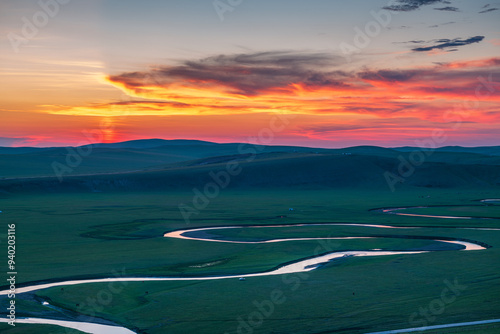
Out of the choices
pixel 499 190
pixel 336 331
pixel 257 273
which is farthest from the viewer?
pixel 499 190

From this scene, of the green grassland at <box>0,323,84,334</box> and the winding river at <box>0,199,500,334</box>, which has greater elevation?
the winding river at <box>0,199,500,334</box>

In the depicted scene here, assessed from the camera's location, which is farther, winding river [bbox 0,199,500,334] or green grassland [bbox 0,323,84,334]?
winding river [bbox 0,199,500,334]

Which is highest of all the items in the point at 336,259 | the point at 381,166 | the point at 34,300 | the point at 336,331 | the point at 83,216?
the point at 381,166

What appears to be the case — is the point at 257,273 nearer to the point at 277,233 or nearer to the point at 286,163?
the point at 277,233

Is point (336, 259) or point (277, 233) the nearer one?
point (336, 259)

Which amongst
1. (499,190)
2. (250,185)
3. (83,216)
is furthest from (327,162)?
(83,216)

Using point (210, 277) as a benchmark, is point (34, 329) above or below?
below

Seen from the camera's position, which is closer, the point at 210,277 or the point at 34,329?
the point at 34,329

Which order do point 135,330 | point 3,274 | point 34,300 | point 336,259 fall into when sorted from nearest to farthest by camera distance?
point 135,330 < point 34,300 < point 3,274 < point 336,259

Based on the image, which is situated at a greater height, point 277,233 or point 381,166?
point 381,166

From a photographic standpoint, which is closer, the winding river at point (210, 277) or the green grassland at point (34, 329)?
the green grassland at point (34, 329)

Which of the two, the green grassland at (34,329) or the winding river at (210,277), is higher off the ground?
the winding river at (210,277)
